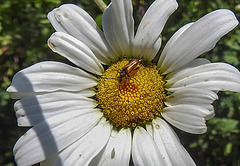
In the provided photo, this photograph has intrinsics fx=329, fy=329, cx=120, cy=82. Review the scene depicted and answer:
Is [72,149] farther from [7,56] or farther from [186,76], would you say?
[7,56]

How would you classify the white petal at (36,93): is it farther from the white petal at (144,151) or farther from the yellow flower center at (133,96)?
the white petal at (144,151)

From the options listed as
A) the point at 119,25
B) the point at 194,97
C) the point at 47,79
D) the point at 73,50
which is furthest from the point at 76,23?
the point at 194,97

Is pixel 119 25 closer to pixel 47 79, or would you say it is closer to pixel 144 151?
pixel 47 79

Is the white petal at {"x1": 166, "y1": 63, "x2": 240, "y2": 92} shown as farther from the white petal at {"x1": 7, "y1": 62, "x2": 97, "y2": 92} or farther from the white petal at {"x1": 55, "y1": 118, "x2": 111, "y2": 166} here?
the white petal at {"x1": 7, "y1": 62, "x2": 97, "y2": 92}

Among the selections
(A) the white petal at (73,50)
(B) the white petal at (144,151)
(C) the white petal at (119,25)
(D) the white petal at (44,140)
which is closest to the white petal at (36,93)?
(A) the white petal at (73,50)

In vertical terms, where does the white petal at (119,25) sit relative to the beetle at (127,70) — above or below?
above

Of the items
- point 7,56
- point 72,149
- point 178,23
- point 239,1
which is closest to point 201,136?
point 178,23
